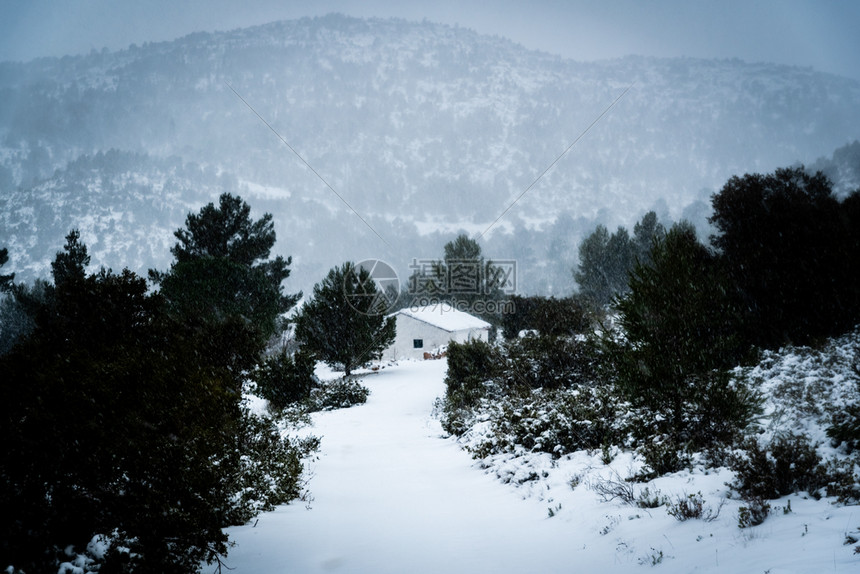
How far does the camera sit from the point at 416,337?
133ft

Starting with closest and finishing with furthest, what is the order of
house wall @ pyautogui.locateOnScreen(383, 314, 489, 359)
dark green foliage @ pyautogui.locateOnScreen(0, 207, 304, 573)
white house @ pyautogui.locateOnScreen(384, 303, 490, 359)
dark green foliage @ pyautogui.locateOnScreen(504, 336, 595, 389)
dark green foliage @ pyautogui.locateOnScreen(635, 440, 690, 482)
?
dark green foliage @ pyautogui.locateOnScreen(0, 207, 304, 573), dark green foliage @ pyautogui.locateOnScreen(635, 440, 690, 482), dark green foliage @ pyautogui.locateOnScreen(504, 336, 595, 389), white house @ pyautogui.locateOnScreen(384, 303, 490, 359), house wall @ pyautogui.locateOnScreen(383, 314, 489, 359)

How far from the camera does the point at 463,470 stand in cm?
988

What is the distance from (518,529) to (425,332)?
33.9 m

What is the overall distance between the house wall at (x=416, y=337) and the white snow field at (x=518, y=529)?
29.1 meters

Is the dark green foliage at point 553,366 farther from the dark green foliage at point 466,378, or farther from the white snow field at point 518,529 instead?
the white snow field at point 518,529

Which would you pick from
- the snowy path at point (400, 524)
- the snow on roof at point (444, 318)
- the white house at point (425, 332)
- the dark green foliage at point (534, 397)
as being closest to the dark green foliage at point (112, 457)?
the snowy path at point (400, 524)

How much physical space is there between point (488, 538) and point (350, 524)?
199cm

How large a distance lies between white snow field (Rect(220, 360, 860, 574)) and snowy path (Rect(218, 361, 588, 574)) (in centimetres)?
2

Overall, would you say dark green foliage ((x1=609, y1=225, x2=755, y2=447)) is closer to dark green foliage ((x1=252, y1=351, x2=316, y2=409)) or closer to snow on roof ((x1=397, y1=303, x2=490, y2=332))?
dark green foliage ((x1=252, y1=351, x2=316, y2=409))

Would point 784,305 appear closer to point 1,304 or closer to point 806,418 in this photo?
point 806,418

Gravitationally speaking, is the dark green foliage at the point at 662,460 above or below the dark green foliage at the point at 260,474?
below

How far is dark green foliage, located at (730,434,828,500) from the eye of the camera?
5.08 metres

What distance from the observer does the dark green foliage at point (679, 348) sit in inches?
316

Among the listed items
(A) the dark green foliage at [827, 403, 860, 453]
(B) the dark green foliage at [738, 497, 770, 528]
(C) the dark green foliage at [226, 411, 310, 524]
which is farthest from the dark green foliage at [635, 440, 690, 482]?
(C) the dark green foliage at [226, 411, 310, 524]
